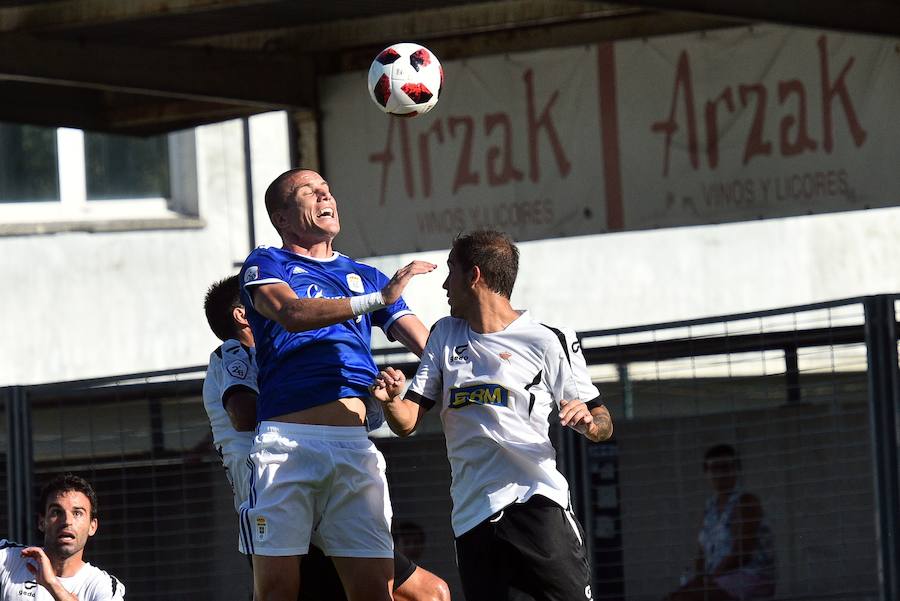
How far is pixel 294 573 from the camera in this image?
20.8 feet

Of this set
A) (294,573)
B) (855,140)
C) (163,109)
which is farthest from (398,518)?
(163,109)

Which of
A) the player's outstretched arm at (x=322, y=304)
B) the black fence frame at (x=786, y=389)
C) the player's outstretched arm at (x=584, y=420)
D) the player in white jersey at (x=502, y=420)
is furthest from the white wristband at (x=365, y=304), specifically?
the black fence frame at (x=786, y=389)

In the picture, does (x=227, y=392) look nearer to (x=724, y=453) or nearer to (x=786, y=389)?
(x=724, y=453)

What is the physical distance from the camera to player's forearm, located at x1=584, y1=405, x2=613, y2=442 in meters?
6.19

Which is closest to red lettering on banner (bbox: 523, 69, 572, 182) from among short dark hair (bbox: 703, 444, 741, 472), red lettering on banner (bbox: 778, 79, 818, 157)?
red lettering on banner (bbox: 778, 79, 818, 157)

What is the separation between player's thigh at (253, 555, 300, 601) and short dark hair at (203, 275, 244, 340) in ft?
4.72

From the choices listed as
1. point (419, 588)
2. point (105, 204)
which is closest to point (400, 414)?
point (419, 588)

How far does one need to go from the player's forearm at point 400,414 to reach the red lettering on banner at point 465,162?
19.9 ft

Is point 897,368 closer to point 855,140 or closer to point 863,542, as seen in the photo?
point 863,542

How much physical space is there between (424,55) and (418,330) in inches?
80.4

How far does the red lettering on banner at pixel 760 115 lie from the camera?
1105 centimetres

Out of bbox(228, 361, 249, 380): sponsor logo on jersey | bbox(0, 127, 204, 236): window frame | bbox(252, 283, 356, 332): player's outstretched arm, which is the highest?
bbox(0, 127, 204, 236): window frame

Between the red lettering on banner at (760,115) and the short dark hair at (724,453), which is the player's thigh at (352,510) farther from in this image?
the red lettering on banner at (760,115)

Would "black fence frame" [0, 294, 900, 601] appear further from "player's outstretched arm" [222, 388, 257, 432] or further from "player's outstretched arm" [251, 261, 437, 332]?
"player's outstretched arm" [251, 261, 437, 332]
